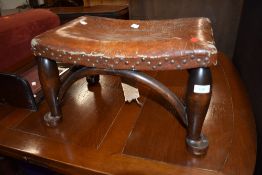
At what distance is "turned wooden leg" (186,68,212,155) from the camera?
421 millimetres

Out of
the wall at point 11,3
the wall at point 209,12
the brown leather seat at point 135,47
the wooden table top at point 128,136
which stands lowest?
the wooden table top at point 128,136

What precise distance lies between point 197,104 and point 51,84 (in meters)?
0.36

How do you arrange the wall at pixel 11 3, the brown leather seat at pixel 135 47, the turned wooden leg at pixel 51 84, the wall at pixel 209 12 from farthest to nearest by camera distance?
the wall at pixel 11 3, the wall at pixel 209 12, the turned wooden leg at pixel 51 84, the brown leather seat at pixel 135 47

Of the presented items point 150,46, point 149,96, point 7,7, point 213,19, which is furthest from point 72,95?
point 7,7

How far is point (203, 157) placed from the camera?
48 centimetres

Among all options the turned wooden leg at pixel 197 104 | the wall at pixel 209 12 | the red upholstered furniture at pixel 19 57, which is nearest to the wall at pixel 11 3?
the red upholstered furniture at pixel 19 57

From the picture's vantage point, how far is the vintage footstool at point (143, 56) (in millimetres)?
418

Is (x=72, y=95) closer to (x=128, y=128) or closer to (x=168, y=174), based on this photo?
(x=128, y=128)

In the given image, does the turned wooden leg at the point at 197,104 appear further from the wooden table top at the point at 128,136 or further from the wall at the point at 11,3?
the wall at the point at 11,3

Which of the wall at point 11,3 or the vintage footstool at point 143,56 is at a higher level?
the vintage footstool at point 143,56

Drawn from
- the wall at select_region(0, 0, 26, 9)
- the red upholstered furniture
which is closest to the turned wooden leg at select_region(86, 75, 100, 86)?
the red upholstered furniture

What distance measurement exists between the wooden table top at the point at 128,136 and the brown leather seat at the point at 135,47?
201mm

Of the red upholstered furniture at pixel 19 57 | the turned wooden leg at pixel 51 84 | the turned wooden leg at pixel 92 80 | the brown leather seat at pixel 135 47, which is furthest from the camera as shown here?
the turned wooden leg at pixel 92 80

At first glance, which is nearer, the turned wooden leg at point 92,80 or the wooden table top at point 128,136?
the wooden table top at point 128,136
